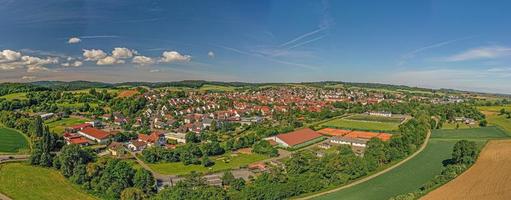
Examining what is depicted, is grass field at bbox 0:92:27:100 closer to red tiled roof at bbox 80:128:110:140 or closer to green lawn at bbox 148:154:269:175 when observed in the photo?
red tiled roof at bbox 80:128:110:140

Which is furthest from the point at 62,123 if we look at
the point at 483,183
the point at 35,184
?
the point at 483,183

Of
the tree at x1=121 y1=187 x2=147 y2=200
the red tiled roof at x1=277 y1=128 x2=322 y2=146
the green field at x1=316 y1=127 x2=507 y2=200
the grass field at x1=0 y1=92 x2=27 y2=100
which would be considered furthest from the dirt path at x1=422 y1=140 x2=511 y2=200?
the grass field at x1=0 y1=92 x2=27 y2=100

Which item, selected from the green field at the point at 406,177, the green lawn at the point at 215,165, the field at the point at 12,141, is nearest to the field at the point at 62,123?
the field at the point at 12,141

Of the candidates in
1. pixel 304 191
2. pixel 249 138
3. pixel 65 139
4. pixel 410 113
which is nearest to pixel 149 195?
pixel 304 191

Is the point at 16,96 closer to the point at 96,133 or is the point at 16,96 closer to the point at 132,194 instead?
the point at 96,133

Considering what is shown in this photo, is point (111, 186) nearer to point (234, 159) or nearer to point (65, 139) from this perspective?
point (234, 159)

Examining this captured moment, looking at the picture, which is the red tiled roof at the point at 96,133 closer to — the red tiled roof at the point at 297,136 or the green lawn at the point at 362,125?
the red tiled roof at the point at 297,136
